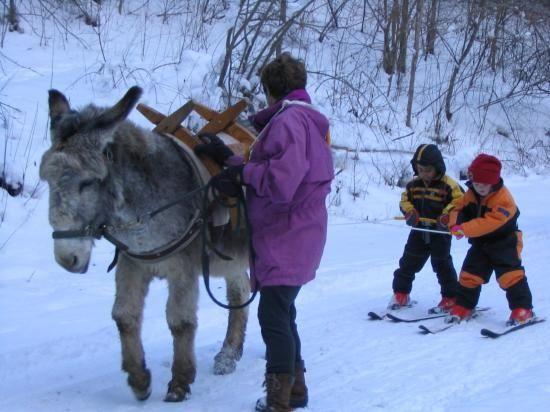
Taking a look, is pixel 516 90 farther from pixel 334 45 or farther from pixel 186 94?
pixel 186 94

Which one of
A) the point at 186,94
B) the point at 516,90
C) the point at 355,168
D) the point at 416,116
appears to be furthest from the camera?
the point at 516,90

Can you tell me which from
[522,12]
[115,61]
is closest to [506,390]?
[115,61]

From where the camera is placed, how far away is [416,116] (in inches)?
550

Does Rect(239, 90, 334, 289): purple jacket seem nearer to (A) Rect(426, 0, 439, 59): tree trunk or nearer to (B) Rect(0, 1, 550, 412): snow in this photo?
(B) Rect(0, 1, 550, 412): snow

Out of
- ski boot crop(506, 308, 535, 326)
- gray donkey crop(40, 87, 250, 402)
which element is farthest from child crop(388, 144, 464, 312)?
gray donkey crop(40, 87, 250, 402)

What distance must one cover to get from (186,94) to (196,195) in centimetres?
679

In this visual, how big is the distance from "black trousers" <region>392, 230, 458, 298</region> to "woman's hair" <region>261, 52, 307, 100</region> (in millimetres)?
2690

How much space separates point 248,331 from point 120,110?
253cm

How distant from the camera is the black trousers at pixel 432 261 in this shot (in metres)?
5.55

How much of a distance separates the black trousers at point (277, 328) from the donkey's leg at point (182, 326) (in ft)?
1.61

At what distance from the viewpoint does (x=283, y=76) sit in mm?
3270

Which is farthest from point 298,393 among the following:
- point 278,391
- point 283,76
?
point 283,76

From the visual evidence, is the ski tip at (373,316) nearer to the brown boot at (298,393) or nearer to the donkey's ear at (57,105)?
the brown boot at (298,393)

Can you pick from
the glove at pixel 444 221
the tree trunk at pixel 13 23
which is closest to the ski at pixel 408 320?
the glove at pixel 444 221
